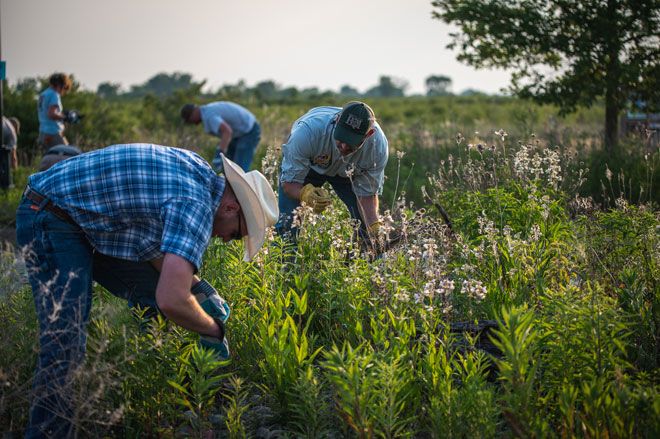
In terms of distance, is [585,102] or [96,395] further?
[585,102]

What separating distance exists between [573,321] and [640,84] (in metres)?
7.80

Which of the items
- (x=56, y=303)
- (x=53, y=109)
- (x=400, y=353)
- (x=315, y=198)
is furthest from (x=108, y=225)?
(x=53, y=109)

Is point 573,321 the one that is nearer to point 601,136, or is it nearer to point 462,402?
point 462,402

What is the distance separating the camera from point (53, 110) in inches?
383

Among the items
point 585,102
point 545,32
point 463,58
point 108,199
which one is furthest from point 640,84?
point 108,199

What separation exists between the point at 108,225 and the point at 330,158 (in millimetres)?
2687

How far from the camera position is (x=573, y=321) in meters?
2.70

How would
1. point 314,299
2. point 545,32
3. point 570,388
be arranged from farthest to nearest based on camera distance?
point 545,32 < point 314,299 < point 570,388

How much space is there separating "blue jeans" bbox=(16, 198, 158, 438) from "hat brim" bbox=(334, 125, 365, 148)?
2.32 metres

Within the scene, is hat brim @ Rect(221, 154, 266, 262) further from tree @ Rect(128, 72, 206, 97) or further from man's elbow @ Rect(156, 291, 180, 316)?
tree @ Rect(128, 72, 206, 97)

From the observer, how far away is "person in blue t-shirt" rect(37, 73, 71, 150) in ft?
31.7

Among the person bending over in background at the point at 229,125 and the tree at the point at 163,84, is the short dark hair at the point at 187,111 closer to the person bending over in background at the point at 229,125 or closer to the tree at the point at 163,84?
the person bending over in background at the point at 229,125

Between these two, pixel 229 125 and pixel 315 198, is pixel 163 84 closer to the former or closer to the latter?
pixel 229 125

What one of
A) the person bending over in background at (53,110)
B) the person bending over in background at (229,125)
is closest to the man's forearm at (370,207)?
the person bending over in background at (229,125)
